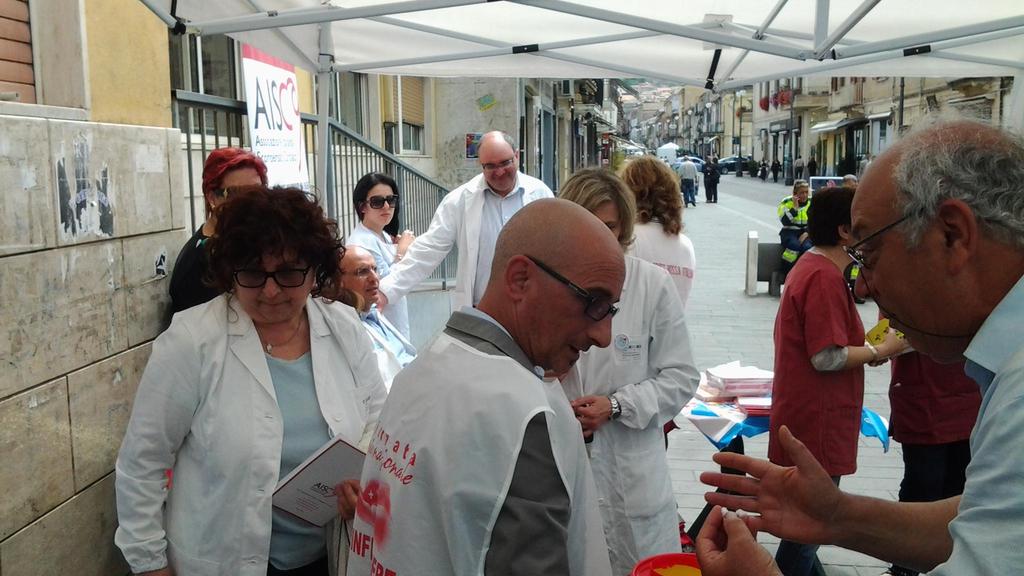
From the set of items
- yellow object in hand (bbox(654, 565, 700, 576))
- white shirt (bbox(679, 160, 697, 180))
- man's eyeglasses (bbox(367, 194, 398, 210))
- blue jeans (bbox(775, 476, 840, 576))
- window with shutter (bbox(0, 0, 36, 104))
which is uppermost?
window with shutter (bbox(0, 0, 36, 104))

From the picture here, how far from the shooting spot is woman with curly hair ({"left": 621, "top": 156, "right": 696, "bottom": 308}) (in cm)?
486

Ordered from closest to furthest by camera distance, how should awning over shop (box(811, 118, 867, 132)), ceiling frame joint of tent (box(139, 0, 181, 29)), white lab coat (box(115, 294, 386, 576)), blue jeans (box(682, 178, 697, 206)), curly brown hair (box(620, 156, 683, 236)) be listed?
1. white lab coat (box(115, 294, 386, 576))
2. ceiling frame joint of tent (box(139, 0, 181, 29))
3. curly brown hair (box(620, 156, 683, 236))
4. blue jeans (box(682, 178, 697, 206))
5. awning over shop (box(811, 118, 867, 132))

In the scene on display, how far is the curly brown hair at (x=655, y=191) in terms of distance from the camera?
4859mm

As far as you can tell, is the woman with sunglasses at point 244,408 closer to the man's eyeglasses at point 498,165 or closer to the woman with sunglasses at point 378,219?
the man's eyeglasses at point 498,165

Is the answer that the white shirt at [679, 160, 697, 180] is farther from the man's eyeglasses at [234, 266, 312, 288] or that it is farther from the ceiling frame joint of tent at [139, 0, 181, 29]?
the man's eyeglasses at [234, 266, 312, 288]

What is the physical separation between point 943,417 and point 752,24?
2.77 metres

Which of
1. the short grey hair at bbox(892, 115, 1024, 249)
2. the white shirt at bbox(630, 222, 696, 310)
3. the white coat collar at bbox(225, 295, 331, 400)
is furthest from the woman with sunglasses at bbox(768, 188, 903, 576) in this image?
the white coat collar at bbox(225, 295, 331, 400)

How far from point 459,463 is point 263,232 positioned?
142cm

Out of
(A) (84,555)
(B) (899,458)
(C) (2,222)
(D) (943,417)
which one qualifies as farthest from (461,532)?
(B) (899,458)

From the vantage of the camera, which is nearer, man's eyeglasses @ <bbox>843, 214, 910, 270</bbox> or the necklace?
man's eyeglasses @ <bbox>843, 214, 910, 270</bbox>

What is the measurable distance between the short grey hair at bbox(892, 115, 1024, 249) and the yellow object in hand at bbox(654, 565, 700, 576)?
109 centimetres

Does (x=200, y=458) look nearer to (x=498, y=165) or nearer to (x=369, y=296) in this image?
(x=369, y=296)

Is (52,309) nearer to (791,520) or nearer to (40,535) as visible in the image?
(40,535)

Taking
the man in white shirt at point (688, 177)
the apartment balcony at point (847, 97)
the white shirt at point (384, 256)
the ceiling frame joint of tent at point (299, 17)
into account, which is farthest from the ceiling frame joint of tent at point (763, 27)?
the apartment balcony at point (847, 97)
